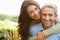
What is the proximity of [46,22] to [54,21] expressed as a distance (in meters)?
0.06

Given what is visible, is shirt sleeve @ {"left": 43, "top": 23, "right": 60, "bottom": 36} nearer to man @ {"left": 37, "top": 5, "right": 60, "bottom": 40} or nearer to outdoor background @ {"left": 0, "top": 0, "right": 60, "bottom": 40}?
man @ {"left": 37, "top": 5, "right": 60, "bottom": 40}

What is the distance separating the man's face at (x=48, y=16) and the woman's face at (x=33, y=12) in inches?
1.9

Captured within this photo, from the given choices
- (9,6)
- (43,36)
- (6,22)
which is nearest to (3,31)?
(6,22)

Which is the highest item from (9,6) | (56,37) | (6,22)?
(9,6)

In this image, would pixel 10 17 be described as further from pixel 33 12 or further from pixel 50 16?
pixel 50 16

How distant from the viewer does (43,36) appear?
50.4 inches

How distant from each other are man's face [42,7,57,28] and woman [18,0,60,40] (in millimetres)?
43

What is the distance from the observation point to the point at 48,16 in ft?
4.12

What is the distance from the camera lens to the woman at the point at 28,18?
1.29 meters

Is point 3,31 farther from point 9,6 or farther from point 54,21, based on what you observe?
point 54,21

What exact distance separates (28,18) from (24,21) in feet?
0.13

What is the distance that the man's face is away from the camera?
1.25 m

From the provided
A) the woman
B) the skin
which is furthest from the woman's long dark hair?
the skin

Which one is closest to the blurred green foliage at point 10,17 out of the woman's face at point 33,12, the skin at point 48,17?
the woman's face at point 33,12
